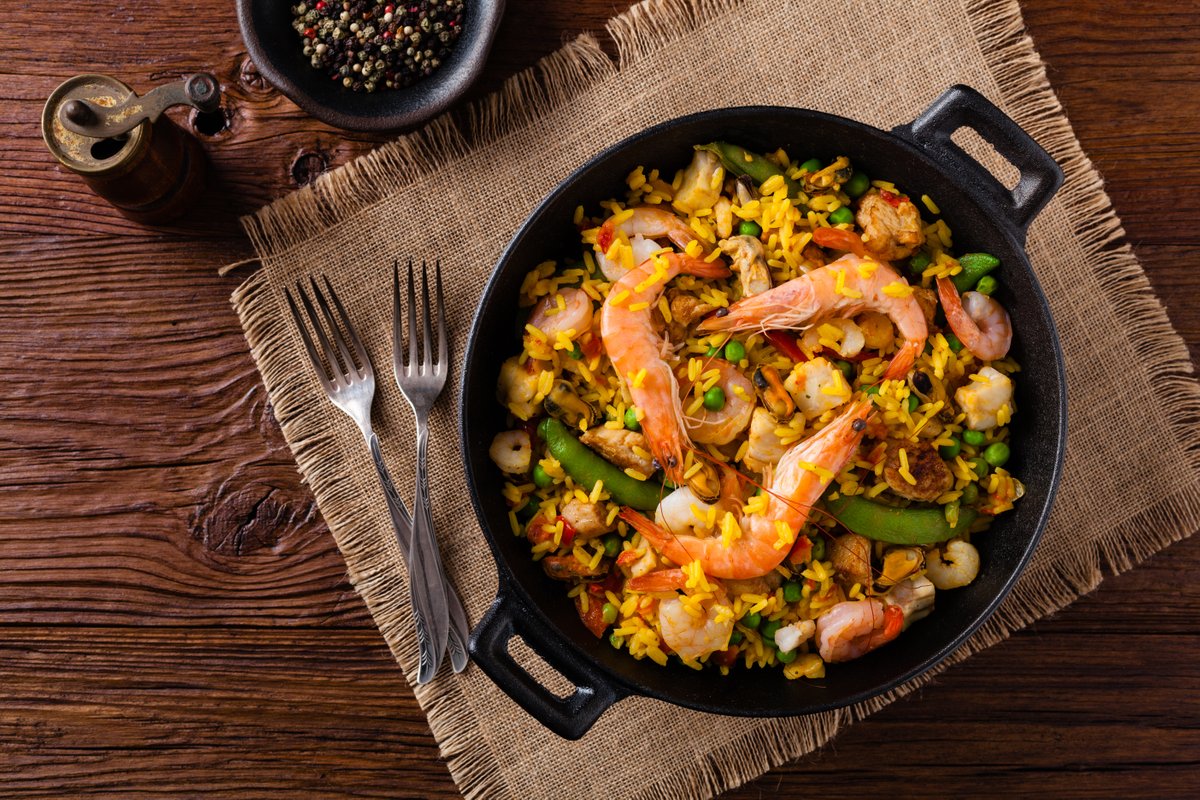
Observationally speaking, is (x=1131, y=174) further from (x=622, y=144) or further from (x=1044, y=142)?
(x=622, y=144)

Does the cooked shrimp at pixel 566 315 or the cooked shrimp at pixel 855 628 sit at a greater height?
the cooked shrimp at pixel 566 315

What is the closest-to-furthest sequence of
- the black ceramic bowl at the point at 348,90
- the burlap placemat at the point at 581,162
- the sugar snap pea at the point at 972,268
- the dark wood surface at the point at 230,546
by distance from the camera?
the sugar snap pea at the point at 972,268 → the black ceramic bowl at the point at 348,90 → the burlap placemat at the point at 581,162 → the dark wood surface at the point at 230,546

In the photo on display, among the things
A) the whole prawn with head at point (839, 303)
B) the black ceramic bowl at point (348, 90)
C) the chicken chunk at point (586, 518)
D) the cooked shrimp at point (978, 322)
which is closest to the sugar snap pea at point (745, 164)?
the whole prawn with head at point (839, 303)

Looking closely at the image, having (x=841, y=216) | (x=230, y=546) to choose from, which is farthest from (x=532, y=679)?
(x=841, y=216)

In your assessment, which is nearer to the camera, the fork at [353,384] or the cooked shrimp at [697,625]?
the cooked shrimp at [697,625]

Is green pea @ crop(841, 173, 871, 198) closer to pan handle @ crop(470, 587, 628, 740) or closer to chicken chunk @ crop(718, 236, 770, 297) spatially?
chicken chunk @ crop(718, 236, 770, 297)

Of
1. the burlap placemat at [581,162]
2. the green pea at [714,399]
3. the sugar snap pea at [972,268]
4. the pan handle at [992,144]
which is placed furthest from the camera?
the burlap placemat at [581,162]

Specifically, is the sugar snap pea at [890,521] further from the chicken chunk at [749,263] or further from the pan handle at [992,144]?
the pan handle at [992,144]
